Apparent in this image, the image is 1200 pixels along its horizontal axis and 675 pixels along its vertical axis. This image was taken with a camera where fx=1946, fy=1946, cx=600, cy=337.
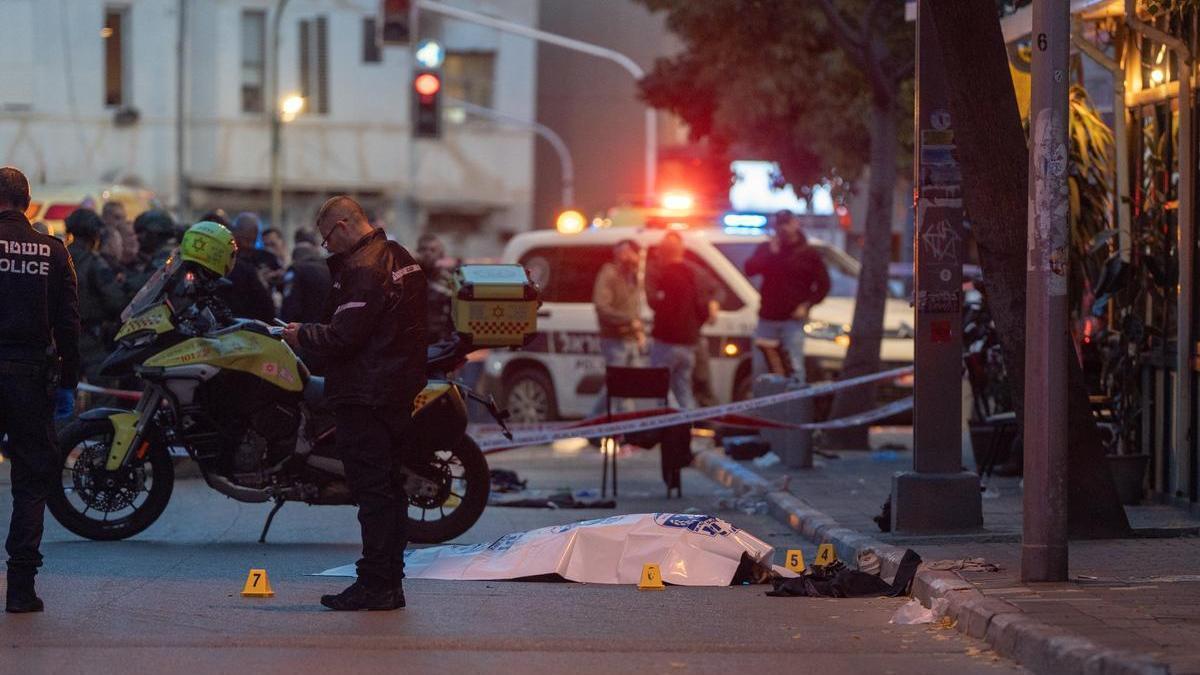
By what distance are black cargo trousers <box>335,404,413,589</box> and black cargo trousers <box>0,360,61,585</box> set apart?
126 cm

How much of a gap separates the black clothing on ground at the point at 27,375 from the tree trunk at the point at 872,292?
30.6 feet

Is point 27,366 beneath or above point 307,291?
beneath

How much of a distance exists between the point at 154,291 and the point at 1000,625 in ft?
18.2

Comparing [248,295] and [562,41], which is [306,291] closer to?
[248,295]

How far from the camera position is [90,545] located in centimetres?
1062

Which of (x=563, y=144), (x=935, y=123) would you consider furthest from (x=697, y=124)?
(x=563, y=144)

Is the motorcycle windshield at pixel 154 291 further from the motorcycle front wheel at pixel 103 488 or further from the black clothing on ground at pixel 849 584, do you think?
the black clothing on ground at pixel 849 584

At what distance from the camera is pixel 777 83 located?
22.4 meters

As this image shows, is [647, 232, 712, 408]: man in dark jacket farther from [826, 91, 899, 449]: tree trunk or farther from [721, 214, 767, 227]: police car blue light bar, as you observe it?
[721, 214, 767, 227]: police car blue light bar

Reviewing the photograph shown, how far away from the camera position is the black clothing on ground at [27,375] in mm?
8180

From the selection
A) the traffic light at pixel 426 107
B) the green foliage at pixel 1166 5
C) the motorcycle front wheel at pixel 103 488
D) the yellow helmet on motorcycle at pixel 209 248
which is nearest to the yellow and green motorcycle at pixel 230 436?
the motorcycle front wheel at pixel 103 488

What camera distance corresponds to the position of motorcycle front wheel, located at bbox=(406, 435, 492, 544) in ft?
35.4

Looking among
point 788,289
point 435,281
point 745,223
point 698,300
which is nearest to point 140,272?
point 435,281

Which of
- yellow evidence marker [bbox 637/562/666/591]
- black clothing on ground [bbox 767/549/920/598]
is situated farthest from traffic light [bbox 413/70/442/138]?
black clothing on ground [bbox 767/549/920/598]
